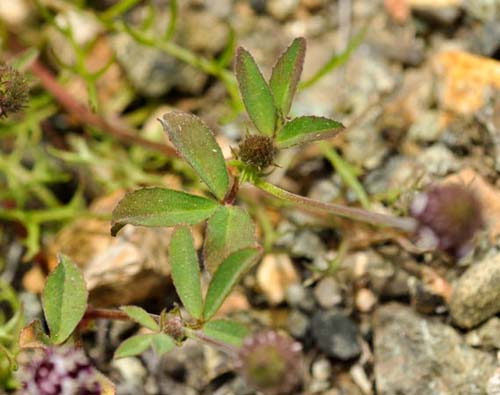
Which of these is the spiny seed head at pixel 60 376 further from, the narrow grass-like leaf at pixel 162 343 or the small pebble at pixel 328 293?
the small pebble at pixel 328 293

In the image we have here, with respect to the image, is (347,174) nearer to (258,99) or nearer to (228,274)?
(258,99)

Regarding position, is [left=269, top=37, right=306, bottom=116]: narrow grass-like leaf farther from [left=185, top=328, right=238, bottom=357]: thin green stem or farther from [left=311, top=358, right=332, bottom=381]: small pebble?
[left=311, top=358, right=332, bottom=381]: small pebble

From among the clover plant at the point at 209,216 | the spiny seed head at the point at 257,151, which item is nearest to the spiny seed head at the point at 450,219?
the clover plant at the point at 209,216

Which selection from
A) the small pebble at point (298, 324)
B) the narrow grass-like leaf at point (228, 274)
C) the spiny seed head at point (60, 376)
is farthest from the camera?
the small pebble at point (298, 324)

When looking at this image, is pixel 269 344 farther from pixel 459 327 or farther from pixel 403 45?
pixel 403 45

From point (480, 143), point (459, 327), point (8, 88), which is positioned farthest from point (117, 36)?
point (459, 327)

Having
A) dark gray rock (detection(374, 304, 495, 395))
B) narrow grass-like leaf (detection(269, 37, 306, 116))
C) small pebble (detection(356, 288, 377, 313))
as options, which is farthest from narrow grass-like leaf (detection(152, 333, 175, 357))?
small pebble (detection(356, 288, 377, 313))

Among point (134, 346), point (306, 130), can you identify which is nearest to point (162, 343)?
point (134, 346)
